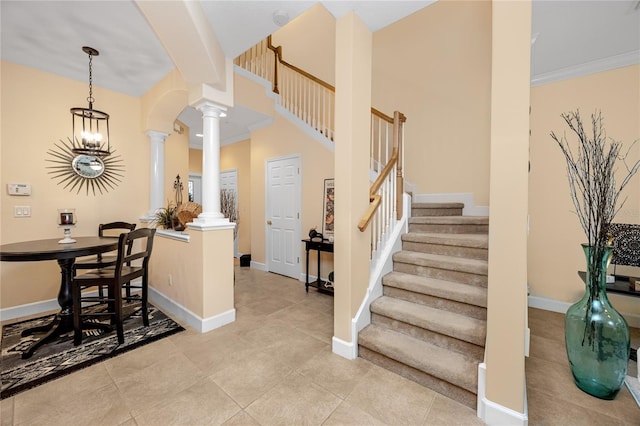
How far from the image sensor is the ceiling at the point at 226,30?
2.07 m

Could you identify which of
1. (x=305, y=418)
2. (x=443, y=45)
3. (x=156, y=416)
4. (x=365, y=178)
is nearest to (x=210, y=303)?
(x=156, y=416)

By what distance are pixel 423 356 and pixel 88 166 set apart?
4.43 metres

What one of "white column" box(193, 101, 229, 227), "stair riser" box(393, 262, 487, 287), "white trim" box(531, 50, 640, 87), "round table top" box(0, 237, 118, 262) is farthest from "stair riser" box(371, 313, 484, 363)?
"white trim" box(531, 50, 640, 87)

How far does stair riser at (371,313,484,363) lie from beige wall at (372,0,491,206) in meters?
2.19

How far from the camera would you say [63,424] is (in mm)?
1486

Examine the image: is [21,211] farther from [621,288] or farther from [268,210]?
[621,288]

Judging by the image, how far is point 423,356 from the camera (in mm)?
1863

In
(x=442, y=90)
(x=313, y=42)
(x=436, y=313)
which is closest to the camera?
(x=436, y=313)

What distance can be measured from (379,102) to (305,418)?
4.22m

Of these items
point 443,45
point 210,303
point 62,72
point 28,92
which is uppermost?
point 443,45

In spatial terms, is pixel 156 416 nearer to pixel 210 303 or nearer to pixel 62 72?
pixel 210 303

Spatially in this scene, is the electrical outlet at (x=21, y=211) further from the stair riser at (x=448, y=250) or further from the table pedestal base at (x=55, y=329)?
the stair riser at (x=448, y=250)

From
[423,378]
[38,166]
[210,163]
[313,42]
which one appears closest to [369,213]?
[423,378]

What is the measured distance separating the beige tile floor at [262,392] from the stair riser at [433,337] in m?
0.34
